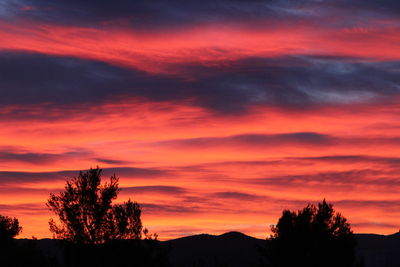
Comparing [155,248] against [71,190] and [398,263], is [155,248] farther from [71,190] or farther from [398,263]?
[398,263]

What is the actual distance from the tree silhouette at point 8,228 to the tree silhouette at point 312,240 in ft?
208

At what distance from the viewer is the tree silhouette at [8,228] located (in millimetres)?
116438

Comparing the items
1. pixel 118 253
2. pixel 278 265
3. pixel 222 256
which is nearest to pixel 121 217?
pixel 118 253

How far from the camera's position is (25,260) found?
7925cm

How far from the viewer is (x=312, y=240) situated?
67938 millimetres

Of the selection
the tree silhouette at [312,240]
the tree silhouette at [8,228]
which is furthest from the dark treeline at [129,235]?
the tree silhouette at [8,228]

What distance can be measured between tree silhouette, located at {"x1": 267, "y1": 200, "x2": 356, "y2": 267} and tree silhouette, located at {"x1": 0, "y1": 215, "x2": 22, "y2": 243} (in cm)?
6345

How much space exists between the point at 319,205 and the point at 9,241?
206 feet

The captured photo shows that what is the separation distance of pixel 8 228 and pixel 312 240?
226 feet

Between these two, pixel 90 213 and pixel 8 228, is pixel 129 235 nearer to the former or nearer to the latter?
pixel 90 213

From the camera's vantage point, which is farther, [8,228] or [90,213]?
[8,228]

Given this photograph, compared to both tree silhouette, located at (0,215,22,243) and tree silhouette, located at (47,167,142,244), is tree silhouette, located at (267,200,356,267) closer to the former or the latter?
tree silhouette, located at (47,167,142,244)

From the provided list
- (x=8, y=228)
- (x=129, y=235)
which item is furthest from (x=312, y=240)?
(x=8, y=228)

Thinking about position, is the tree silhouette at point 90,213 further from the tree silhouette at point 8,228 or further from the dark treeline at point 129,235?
the tree silhouette at point 8,228
